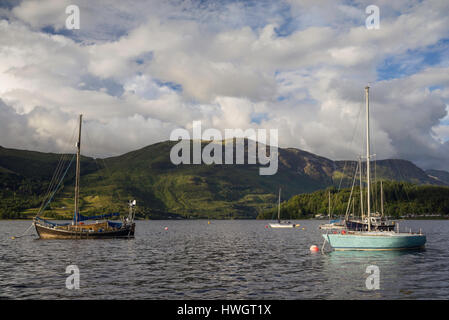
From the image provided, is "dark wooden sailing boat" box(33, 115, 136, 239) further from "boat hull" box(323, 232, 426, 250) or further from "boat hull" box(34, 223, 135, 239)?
"boat hull" box(323, 232, 426, 250)

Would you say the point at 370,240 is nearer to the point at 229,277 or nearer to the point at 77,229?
the point at 229,277

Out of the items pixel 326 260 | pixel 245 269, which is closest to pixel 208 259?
pixel 245 269

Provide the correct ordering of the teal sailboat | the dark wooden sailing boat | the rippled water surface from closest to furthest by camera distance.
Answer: the rippled water surface < the teal sailboat < the dark wooden sailing boat

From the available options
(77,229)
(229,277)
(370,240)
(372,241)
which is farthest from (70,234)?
(372,241)

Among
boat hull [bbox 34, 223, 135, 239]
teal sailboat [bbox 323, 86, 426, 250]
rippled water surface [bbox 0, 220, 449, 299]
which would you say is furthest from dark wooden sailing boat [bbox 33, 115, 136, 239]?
teal sailboat [bbox 323, 86, 426, 250]

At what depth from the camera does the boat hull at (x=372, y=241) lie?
59406 millimetres

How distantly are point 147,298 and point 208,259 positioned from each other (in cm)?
2803

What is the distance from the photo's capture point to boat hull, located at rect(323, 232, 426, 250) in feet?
195

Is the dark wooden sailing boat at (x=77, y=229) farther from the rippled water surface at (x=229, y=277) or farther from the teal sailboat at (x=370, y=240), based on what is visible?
the teal sailboat at (x=370, y=240)

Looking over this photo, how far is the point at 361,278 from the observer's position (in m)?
39.0

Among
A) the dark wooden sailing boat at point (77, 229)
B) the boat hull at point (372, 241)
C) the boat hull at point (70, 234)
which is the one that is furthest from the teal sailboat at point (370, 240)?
the boat hull at point (70, 234)

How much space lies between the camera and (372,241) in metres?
59.3
